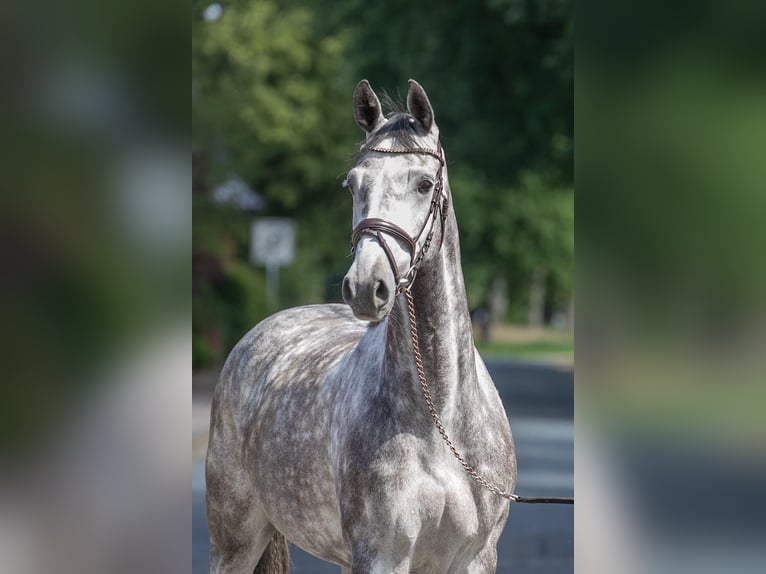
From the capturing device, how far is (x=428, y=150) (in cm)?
338

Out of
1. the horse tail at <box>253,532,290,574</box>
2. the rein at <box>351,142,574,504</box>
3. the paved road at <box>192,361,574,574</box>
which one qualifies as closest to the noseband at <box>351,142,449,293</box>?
the rein at <box>351,142,574,504</box>

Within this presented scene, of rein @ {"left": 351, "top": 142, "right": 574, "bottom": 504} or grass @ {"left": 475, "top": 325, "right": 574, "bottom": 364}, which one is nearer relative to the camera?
rein @ {"left": 351, "top": 142, "right": 574, "bottom": 504}

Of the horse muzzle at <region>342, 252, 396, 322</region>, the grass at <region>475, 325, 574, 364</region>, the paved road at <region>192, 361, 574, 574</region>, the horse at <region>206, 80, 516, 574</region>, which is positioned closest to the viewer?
the horse muzzle at <region>342, 252, 396, 322</region>

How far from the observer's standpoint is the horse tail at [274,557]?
500 cm

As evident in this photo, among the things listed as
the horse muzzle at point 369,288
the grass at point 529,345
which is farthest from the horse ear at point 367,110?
the grass at point 529,345

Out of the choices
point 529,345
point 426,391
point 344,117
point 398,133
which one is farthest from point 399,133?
point 529,345

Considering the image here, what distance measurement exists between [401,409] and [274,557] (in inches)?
69.6

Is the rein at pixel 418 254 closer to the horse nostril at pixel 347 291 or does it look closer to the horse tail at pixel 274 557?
the horse nostril at pixel 347 291

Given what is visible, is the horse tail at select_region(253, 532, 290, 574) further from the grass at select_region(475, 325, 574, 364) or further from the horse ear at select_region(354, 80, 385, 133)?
the grass at select_region(475, 325, 574, 364)

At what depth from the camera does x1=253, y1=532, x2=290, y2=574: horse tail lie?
16.4 ft

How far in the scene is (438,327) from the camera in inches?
140

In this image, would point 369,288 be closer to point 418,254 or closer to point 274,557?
point 418,254
